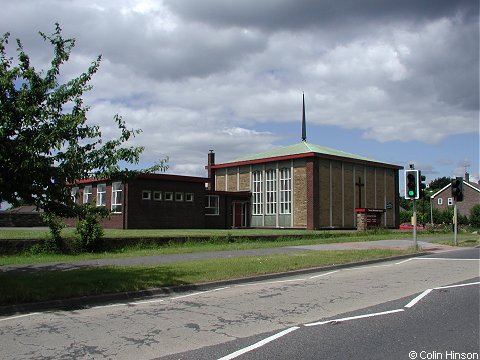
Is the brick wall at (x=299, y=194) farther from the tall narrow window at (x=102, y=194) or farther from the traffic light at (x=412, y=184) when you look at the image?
the traffic light at (x=412, y=184)

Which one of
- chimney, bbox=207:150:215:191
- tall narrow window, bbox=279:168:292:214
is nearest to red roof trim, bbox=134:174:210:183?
tall narrow window, bbox=279:168:292:214

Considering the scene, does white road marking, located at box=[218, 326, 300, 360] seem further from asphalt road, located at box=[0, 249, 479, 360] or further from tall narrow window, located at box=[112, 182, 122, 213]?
tall narrow window, located at box=[112, 182, 122, 213]

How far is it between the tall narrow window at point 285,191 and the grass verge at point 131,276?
78.9 ft

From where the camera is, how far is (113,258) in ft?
54.1

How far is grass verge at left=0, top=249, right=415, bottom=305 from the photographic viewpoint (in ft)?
32.8

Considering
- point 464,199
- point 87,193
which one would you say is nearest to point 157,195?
point 87,193

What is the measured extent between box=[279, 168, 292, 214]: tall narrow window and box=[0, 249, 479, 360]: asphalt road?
2887 centimetres

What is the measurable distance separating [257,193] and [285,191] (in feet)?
11.6

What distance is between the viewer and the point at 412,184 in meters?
21.0

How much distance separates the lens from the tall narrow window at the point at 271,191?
42.0m

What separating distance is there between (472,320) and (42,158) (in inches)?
327

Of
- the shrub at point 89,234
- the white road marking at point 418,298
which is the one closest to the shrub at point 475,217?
the shrub at point 89,234

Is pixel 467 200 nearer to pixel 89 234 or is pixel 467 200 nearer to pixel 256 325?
pixel 89 234

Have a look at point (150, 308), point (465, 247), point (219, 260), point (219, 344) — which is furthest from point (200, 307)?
point (465, 247)
